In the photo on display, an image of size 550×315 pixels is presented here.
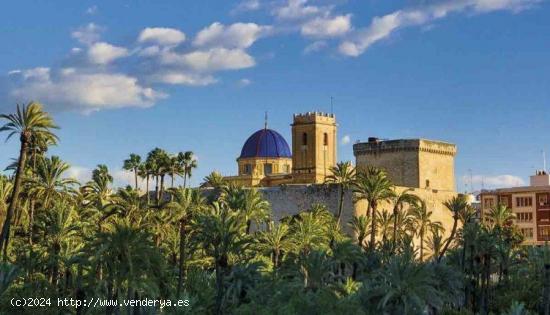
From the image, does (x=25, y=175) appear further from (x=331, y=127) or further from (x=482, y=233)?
(x=331, y=127)

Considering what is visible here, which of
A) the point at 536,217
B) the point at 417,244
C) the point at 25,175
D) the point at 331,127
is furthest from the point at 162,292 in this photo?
the point at 536,217

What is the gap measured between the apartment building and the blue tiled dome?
978 inches

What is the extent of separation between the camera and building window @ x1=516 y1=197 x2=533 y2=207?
91812mm

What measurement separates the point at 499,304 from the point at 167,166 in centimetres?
3630

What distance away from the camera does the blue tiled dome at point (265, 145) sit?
9169 centimetres

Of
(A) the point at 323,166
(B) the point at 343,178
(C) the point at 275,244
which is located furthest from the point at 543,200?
(C) the point at 275,244

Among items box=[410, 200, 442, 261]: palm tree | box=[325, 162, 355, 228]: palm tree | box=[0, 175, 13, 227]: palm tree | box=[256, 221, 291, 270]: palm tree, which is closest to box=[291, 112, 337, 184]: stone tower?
box=[410, 200, 442, 261]: palm tree

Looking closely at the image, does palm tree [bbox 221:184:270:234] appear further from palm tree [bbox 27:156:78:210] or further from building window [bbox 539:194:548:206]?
building window [bbox 539:194:548:206]

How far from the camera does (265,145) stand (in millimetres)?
92250

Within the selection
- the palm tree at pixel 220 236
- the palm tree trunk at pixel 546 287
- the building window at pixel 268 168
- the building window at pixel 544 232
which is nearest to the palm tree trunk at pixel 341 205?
the palm tree trunk at pixel 546 287

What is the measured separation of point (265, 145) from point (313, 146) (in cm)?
1136

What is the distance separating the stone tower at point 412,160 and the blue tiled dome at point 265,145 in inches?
606

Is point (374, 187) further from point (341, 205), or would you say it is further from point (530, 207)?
point (530, 207)

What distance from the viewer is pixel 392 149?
249 ft
